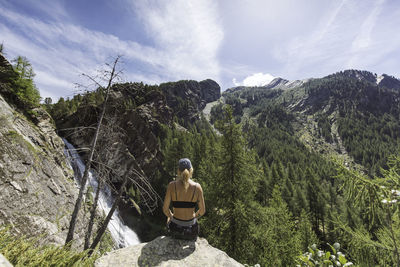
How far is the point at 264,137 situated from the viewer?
143 m

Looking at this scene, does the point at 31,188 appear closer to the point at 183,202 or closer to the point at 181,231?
the point at 181,231

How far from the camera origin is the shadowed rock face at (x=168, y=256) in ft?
13.0

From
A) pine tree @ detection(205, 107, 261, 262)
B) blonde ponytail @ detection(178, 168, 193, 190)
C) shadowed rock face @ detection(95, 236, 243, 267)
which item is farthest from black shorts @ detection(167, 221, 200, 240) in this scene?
pine tree @ detection(205, 107, 261, 262)

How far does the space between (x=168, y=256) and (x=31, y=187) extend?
28.8ft

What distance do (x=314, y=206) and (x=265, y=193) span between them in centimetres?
977

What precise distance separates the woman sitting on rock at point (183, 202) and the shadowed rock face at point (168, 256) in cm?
28

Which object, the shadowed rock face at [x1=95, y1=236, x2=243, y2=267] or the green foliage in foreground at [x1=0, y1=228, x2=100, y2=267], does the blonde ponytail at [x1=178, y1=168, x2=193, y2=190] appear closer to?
the shadowed rock face at [x1=95, y1=236, x2=243, y2=267]

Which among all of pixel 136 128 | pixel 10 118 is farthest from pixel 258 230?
pixel 136 128

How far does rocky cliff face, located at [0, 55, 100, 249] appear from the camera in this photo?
733cm

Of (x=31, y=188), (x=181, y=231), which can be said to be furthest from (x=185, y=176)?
(x=31, y=188)

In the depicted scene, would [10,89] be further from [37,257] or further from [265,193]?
[265,193]

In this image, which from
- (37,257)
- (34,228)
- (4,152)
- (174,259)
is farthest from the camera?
(4,152)

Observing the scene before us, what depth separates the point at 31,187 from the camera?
8695mm

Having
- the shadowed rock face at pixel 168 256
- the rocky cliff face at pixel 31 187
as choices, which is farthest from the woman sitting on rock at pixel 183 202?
the rocky cliff face at pixel 31 187
